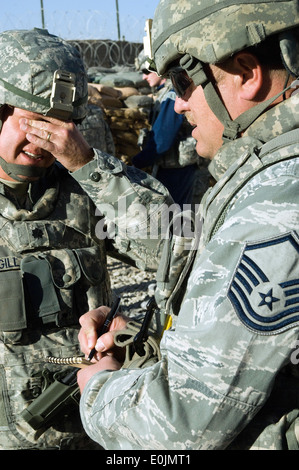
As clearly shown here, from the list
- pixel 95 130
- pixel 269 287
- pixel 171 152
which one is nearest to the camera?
pixel 269 287

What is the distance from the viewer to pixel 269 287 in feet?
4.67

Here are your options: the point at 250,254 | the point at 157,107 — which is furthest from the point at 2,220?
the point at 157,107

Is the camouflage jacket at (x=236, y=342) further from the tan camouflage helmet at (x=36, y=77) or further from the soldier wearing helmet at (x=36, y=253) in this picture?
the tan camouflage helmet at (x=36, y=77)

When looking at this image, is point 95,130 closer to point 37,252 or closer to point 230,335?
point 37,252

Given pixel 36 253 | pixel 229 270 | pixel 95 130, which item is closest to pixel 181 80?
pixel 229 270

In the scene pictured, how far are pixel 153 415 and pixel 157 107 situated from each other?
6868mm

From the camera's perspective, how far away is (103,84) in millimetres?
13086

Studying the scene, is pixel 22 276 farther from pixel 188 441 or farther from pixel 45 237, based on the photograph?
pixel 188 441

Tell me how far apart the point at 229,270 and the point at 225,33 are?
28.6 inches

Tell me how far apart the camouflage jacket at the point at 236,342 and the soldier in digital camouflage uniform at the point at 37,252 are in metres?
1.32

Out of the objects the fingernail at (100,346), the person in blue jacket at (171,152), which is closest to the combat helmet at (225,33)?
the fingernail at (100,346)

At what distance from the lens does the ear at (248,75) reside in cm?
179
